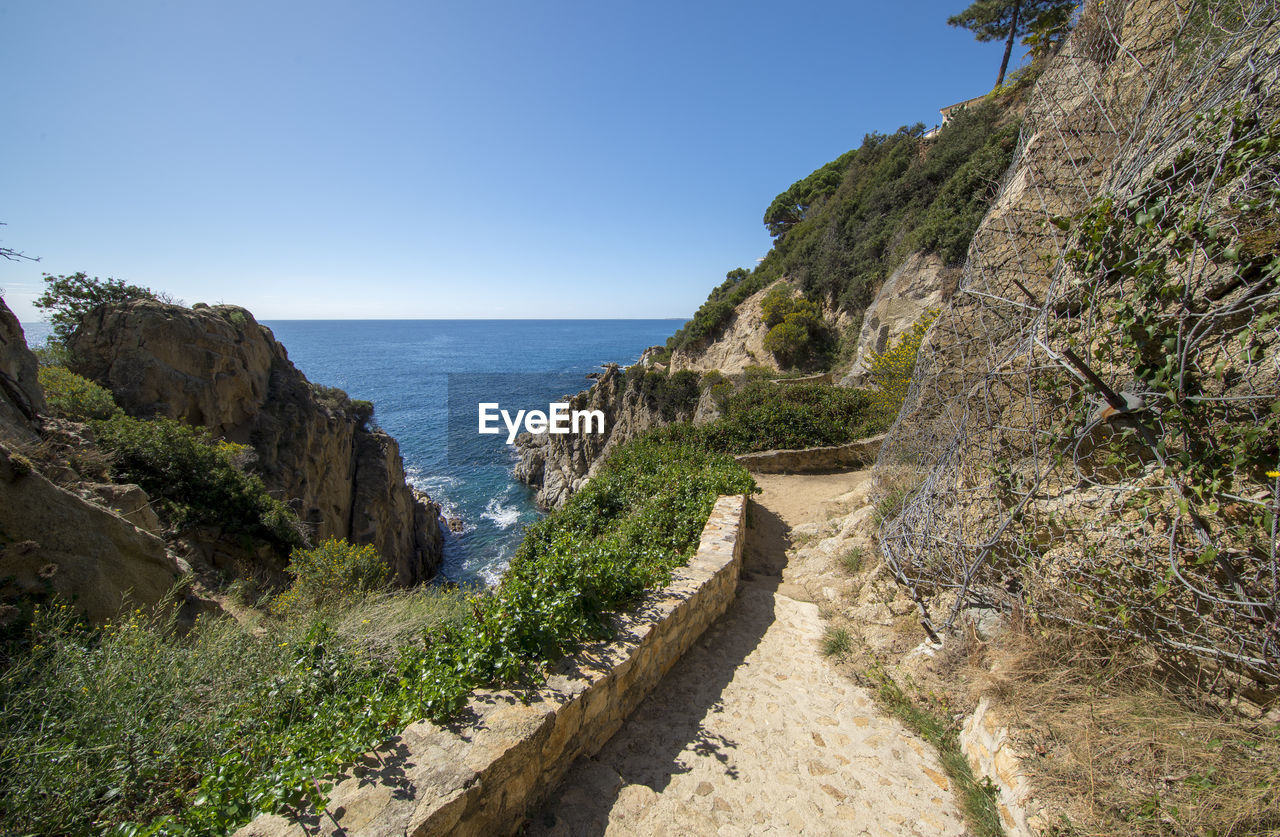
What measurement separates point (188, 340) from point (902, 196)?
104 ft

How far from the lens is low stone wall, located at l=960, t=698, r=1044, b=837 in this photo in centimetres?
253

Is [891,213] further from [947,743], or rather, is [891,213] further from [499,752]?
[499,752]

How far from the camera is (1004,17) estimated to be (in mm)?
24375

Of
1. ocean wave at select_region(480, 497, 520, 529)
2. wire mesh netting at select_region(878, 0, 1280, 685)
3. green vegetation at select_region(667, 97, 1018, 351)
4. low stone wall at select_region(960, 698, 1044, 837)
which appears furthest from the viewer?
ocean wave at select_region(480, 497, 520, 529)

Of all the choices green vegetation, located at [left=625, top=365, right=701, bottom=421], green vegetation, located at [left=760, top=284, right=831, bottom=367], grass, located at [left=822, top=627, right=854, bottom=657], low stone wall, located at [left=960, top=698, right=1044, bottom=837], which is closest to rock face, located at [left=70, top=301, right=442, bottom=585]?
green vegetation, located at [left=625, top=365, right=701, bottom=421]

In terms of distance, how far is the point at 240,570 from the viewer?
10391mm

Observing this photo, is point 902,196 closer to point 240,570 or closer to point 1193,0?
point 1193,0

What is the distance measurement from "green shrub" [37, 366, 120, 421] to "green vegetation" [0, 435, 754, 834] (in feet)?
34.8

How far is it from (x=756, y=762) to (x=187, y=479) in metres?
13.9

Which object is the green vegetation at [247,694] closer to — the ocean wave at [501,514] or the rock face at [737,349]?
the rock face at [737,349]

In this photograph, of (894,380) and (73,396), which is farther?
(894,380)

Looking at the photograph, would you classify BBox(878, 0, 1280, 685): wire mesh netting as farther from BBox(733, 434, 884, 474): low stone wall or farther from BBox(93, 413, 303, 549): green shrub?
BBox(93, 413, 303, 549): green shrub

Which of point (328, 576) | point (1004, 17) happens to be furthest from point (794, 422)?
point (1004, 17)

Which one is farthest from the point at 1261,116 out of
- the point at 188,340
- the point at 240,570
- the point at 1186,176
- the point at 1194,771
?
the point at 188,340
